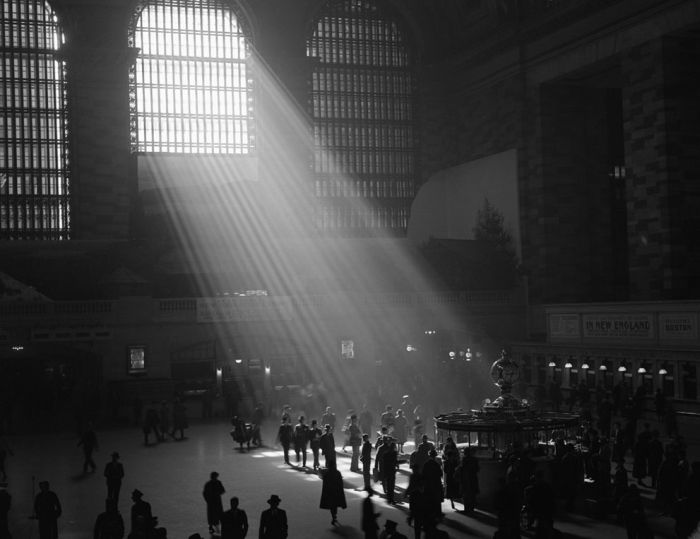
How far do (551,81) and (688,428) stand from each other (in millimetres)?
18886

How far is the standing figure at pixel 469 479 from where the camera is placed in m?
18.3

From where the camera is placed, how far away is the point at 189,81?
161 feet

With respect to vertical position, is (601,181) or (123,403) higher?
(601,181)

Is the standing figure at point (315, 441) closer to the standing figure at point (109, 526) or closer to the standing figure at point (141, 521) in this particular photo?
the standing figure at point (141, 521)

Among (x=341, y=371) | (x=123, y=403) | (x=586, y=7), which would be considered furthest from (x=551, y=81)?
(x=123, y=403)

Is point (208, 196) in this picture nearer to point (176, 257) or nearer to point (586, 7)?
point (176, 257)

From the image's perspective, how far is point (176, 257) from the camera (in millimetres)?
44312

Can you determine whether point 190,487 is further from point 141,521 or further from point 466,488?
point 141,521

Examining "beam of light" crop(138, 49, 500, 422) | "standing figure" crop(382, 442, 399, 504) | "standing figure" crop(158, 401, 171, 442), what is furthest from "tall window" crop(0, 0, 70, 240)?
"standing figure" crop(382, 442, 399, 504)

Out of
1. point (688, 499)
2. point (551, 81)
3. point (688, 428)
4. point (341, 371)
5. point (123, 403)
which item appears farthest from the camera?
point (551, 81)

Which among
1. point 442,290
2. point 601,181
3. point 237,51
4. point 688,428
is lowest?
point 688,428

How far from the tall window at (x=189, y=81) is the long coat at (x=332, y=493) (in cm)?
3254

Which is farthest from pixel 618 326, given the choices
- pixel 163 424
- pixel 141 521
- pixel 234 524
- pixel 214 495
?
pixel 141 521

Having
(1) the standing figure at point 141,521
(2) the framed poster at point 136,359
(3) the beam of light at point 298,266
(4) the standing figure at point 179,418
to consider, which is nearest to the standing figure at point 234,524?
(1) the standing figure at point 141,521
